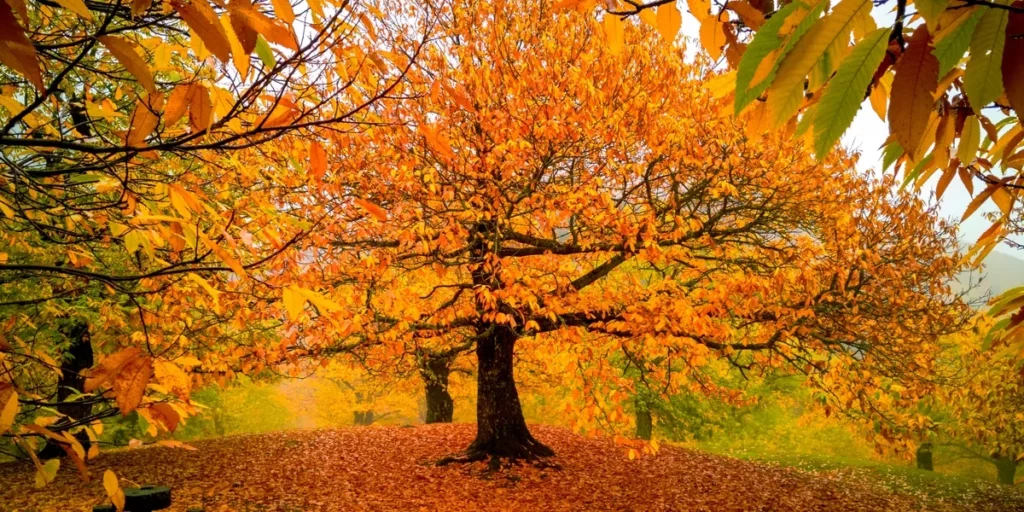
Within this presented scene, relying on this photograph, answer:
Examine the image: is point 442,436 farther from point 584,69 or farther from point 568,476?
point 584,69

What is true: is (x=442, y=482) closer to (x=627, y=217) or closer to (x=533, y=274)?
(x=533, y=274)

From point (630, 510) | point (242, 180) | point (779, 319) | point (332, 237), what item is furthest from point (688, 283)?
point (242, 180)

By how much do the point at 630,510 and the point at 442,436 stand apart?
5.43m

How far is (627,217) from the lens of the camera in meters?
6.88

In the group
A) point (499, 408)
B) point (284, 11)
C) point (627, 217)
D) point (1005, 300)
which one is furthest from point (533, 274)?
point (284, 11)

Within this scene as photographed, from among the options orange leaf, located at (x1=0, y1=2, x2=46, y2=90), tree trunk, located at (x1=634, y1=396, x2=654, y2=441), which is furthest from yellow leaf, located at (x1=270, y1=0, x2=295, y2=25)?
tree trunk, located at (x1=634, y1=396, x2=654, y2=441)

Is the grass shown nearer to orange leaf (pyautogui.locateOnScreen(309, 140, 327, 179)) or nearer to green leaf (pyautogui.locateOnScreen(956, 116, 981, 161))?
green leaf (pyautogui.locateOnScreen(956, 116, 981, 161))

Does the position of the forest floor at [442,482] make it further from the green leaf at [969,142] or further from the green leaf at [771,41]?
the green leaf at [771,41]

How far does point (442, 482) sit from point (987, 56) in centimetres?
931

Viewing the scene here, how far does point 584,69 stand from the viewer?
7.20m

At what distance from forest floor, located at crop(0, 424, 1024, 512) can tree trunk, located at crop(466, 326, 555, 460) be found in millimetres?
500

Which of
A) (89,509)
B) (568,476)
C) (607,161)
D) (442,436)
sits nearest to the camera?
(89,509)

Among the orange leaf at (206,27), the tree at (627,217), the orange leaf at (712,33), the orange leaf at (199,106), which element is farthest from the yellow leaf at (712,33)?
the tree at (627,217)

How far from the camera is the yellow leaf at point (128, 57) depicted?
0.95 meters
